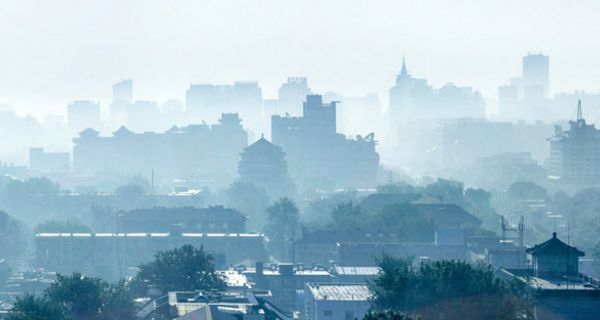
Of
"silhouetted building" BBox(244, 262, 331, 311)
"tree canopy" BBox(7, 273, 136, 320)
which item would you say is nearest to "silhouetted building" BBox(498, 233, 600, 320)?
"tree canopy" BBox(7, 273, 136, 320)

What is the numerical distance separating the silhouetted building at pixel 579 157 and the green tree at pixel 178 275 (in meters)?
107

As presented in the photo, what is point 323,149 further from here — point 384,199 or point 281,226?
point 281,226

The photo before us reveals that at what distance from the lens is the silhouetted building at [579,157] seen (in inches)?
6437

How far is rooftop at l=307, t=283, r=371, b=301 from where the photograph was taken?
59375 millimetres

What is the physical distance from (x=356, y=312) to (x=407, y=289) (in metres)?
8.87

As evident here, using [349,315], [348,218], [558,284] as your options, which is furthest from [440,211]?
[558,284]

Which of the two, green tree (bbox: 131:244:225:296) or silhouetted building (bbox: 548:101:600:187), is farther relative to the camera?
silhouetted building (bbox: 548:101:600:187)

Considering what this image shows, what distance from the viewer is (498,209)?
126 metres

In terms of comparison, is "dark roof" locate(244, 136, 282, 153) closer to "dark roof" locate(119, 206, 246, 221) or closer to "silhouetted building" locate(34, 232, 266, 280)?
"dark roof" locate(119, 206, 246, 221)

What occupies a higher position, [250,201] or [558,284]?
[250,201]

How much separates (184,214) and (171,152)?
93.9 meters

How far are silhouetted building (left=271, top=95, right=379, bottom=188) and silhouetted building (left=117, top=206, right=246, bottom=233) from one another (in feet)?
210

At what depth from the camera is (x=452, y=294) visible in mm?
49000

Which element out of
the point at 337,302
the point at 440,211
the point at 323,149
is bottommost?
the point at 337,302
